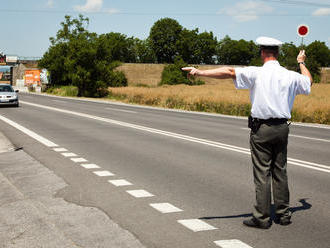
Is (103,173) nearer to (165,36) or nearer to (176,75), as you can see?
(176,75)

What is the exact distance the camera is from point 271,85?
489 centimetres

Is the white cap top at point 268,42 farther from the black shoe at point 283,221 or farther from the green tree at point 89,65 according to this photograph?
the green tree at point 89,65

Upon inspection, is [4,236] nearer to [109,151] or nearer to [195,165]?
[195,165]

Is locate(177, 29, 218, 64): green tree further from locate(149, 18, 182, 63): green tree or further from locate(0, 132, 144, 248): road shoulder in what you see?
locate(0, 132, 144, 248): road shoulder

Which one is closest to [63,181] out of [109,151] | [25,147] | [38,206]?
[38,206]

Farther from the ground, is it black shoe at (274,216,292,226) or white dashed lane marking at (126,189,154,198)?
black shoe at (274,216,292,226)

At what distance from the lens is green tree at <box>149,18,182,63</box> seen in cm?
13325

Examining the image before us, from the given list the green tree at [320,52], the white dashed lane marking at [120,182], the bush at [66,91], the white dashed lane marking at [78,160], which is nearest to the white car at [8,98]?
the white dashed lane marking at [78,160]

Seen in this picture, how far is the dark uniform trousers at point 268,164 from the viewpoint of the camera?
4898 mm

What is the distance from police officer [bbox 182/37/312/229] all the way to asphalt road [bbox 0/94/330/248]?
0.38 meters

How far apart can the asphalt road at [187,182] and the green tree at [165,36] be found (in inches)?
4793

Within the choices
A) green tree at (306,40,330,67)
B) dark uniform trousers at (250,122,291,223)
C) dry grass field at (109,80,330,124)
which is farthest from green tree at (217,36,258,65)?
dark uniform trousers at (250,122,291,223)

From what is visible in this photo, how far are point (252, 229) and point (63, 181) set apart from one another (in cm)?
350

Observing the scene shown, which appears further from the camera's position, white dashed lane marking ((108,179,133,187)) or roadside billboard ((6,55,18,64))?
roadside billboard ((6,55,18,64))
